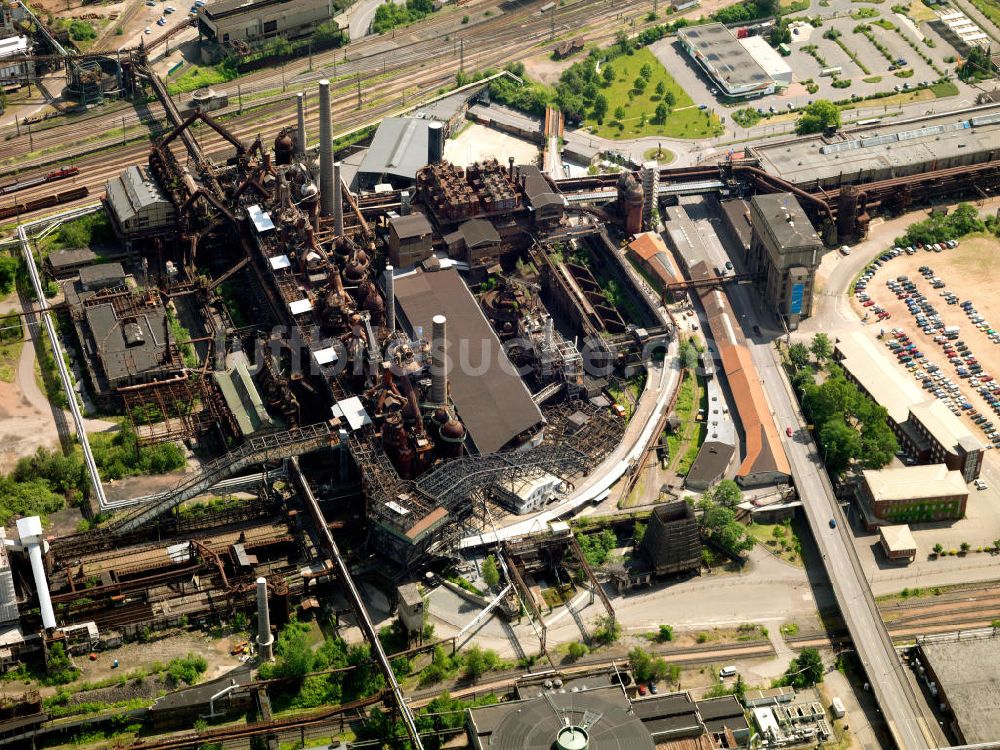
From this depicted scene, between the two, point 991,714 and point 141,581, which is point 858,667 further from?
point 141,581

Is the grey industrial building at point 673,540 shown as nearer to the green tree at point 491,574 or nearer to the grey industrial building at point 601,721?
the green tree at point 491,574

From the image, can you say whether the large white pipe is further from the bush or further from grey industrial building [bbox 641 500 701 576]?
grey industrial building [bbox 641 500 701 576]

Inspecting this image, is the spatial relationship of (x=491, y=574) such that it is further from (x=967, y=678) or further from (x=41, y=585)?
(x=967, y=678)

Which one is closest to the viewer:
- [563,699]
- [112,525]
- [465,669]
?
[563,699]

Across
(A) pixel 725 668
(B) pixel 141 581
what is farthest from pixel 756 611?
(B) pixel 141 581

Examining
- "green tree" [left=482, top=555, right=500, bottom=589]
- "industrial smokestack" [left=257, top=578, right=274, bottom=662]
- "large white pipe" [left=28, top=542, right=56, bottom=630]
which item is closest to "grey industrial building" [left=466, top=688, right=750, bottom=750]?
"green tree" [left=482, top=555, right=500, bottom=589]
